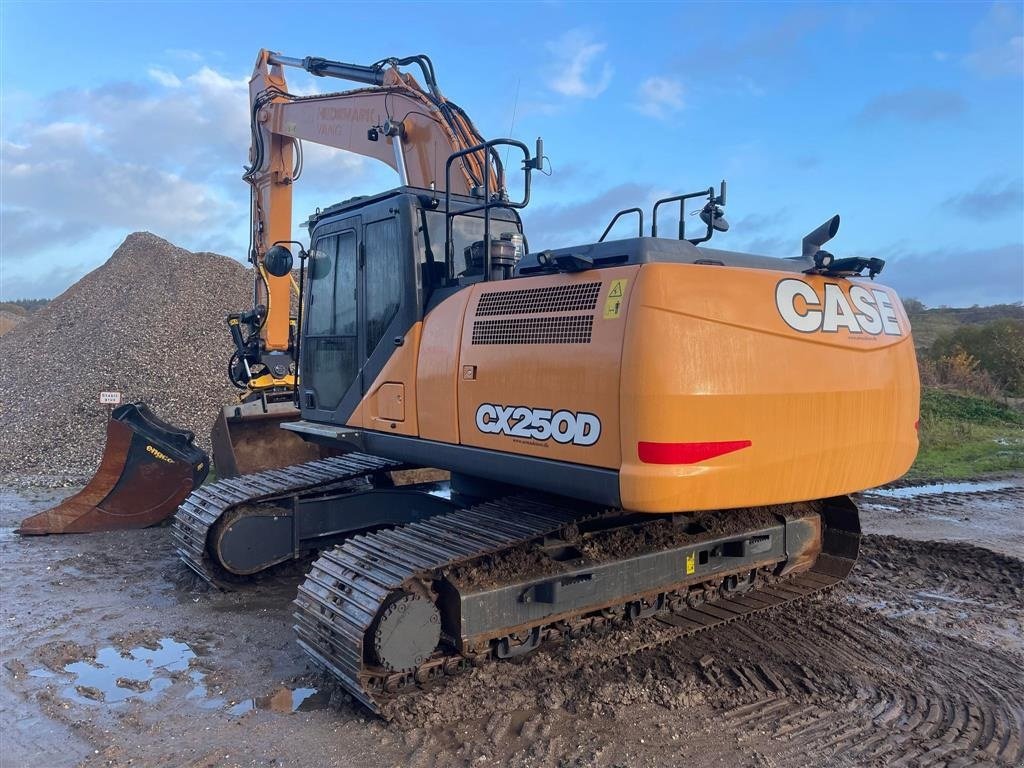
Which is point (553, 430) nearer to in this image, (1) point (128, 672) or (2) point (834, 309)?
(2) point (834, 309)

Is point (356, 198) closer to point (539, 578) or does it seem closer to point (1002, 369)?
point (539, 578)

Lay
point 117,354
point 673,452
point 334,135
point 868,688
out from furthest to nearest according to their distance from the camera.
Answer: point 117,354 < point 334,135 < point 868,688 < point 673,452

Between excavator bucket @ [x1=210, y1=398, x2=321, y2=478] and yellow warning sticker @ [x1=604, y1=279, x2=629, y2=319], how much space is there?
5.36 metres

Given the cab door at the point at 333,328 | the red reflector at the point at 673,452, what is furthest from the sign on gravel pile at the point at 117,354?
the red reflector at the point at 673,452

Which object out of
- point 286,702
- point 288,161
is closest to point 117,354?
point 288,161

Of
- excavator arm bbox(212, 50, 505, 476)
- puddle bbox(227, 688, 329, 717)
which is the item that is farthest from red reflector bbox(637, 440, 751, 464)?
excavator arm bbox(212, 50, 505, 476)

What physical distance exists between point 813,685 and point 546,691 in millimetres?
1501

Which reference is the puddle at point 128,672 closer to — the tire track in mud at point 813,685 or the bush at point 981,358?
the tire track in mud at point 813,685

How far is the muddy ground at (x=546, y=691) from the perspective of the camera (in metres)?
3.84

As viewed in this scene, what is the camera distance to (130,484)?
26.0 ft

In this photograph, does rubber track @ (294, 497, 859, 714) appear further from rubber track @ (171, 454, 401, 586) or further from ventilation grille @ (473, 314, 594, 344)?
rubber track @ (171, 454, 401, 586)

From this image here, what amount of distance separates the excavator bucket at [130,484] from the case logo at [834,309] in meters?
6.01

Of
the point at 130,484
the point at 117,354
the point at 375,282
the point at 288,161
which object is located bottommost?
the point at 130,484

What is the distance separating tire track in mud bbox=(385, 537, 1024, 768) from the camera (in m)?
3.94
